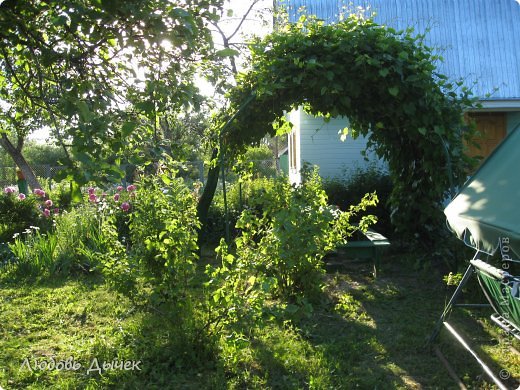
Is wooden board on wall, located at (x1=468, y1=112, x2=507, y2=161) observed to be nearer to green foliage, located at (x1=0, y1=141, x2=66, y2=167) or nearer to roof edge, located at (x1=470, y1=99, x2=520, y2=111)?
roof edge, located at (x1=470, y1=99, x2=520, y2=111)

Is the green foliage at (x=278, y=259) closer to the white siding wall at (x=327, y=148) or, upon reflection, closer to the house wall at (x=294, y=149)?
the white siding wall at (x=327, y=148)

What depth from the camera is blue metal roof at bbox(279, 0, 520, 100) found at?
34.2ft

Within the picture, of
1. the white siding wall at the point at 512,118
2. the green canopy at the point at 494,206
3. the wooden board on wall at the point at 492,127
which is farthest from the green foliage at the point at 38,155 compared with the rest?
the green canopy at the point at 494,206

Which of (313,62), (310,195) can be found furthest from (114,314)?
(313,62)

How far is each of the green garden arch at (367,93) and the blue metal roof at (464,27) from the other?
17.0ft

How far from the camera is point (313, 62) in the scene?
5105 mm

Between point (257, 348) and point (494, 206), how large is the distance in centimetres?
212

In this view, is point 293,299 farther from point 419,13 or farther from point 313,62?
point 419,13

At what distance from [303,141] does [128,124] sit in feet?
28.4

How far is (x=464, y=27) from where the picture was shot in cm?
1108

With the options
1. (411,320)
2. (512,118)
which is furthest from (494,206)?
(512,118)

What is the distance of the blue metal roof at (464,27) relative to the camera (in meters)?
10.4

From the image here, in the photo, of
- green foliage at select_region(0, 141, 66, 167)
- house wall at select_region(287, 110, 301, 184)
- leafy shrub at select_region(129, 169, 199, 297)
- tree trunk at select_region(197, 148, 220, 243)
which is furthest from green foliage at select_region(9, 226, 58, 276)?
green foliage at select_region(0, 141, 66, 167)

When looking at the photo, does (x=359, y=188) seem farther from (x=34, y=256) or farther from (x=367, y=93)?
(x=34, y=256)
